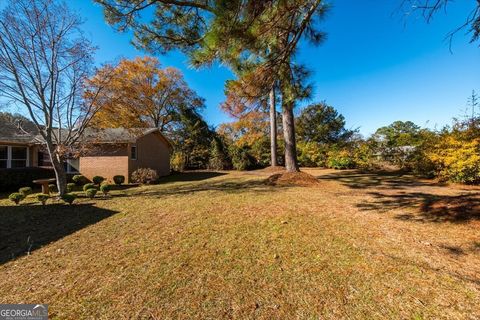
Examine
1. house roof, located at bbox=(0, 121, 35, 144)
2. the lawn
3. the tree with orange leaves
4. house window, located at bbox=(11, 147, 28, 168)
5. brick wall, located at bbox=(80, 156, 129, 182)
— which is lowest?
the lawn

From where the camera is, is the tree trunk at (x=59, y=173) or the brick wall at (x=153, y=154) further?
the brick wall at (x=153, y=154)

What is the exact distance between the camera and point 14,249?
367 cm

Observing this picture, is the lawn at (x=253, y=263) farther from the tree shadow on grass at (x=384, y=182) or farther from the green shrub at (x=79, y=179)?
the green shrub at (x=79, y=179)

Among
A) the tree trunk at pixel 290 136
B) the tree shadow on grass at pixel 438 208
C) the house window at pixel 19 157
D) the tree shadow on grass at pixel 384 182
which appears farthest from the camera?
the house window at pixel 19 157

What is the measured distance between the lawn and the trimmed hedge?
22.3ft

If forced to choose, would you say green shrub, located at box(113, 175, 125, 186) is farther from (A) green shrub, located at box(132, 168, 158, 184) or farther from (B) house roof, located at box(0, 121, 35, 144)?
(B) house roof, located at box(0, 121, 35, 144)

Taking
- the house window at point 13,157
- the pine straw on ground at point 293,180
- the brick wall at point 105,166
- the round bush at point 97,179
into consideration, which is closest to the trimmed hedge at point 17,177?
the brick wall at point 105,166

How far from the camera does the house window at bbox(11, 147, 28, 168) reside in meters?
12.2

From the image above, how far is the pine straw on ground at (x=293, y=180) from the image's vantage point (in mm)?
9289

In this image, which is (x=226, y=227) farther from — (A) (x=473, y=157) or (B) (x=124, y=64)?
(B) (x=124, y=64)

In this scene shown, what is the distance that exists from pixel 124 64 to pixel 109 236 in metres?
23.6

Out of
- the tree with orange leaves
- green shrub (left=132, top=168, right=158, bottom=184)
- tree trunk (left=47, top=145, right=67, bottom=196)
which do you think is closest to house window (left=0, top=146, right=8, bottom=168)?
green shrub (left=132, top=168, right=158, bottom=184)

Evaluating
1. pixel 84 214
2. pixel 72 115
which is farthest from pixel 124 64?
pixel 84 214

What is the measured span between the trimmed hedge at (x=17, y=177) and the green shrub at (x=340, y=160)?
19919mm
